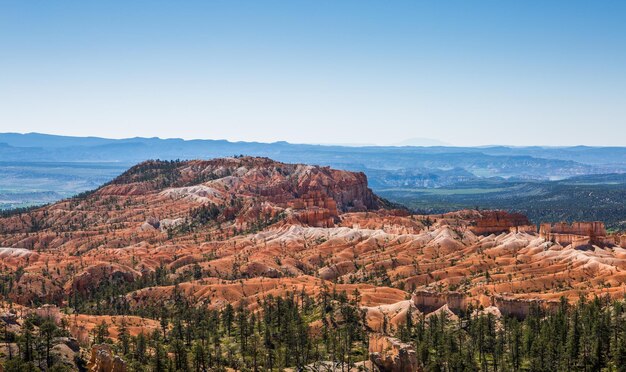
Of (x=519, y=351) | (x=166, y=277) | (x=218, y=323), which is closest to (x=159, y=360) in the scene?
(x=218, y=323)

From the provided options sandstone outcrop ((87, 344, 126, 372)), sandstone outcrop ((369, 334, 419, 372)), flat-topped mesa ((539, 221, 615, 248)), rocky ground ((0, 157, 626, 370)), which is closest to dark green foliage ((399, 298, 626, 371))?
sandstone outcrop ((369, 334, 419, 372))

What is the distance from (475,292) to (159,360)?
62.9 m

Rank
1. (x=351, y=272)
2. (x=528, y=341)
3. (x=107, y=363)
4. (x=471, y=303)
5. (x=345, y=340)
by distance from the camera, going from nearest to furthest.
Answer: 1. (x=107, y=363)
2. (x=528, y=341)
3. (x=345, y=340)
4. (x=471, y=303)
5. (x=351, y=272)

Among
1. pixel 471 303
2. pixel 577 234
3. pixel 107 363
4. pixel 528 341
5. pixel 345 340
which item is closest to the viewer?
pixel 107 363

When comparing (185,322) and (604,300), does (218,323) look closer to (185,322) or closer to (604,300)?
(185,322)

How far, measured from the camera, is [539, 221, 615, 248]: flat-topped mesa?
158125mm

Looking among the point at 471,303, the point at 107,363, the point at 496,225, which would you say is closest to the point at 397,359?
the point at 107,363

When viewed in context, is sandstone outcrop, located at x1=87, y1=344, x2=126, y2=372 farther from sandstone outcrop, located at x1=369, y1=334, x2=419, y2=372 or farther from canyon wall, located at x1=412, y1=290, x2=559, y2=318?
canyon wall, located at x1=412, y1=290, x2=559, y2=318

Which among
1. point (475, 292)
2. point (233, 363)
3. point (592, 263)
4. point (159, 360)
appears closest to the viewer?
point (159, 360)

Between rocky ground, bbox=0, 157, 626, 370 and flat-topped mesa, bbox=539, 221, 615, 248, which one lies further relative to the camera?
flat-topped mesa, bbox=539, 221, 615, 248

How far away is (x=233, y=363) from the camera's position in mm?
88812

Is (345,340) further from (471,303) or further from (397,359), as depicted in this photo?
(471,303)

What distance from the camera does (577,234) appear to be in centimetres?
16562

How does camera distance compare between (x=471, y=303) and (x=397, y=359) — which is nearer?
(x=397, y=359)
